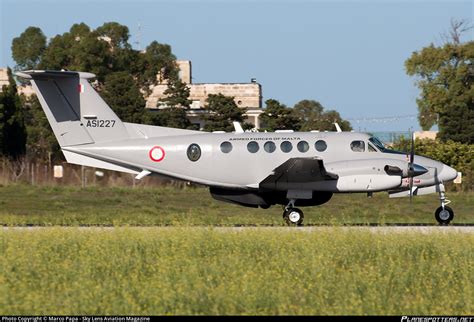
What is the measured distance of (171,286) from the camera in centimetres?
1296

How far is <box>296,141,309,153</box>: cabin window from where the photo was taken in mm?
24156

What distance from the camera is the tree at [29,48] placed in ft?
253

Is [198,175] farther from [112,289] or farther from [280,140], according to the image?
[112,289]

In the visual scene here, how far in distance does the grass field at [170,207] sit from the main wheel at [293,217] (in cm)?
220

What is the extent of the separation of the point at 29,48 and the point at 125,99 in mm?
23728

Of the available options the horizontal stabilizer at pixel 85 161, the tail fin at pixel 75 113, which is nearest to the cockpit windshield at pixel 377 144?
the tail fin at pixel 75 113

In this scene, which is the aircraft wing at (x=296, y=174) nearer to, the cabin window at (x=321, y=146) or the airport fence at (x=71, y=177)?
the cabin window at (x=321, y=146)

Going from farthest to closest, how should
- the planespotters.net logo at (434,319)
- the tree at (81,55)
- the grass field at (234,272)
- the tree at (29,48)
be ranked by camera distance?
1. the tree at (29,48)
2. the tree at (81,55)
3. the grass field at (234,272)
4. the planespotters.net logo at (434,319)

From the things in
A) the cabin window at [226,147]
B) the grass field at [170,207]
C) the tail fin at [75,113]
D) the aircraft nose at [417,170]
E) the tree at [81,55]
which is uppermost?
the tree at [81,55]

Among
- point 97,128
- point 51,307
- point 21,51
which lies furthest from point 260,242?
point 21,51

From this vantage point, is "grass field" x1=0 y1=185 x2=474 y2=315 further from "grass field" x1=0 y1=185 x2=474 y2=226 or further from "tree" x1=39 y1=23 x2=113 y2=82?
"tree" x1=39 y1=23 x2=113 y2=82

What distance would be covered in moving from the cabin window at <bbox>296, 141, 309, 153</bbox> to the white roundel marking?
3.78m

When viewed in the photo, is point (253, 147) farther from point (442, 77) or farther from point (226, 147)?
point (442, 77)

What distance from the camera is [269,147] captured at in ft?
80.2
